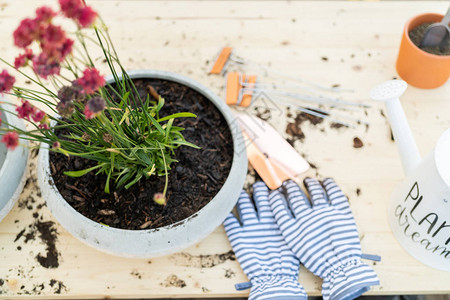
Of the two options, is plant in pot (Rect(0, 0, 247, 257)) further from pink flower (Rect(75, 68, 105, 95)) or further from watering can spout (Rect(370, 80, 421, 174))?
watering can spout (Rect(370, 80, 421, 174))

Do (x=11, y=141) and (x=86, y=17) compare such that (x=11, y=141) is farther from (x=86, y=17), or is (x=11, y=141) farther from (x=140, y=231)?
(x=140, y=231)

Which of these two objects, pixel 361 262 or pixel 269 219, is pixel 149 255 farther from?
pixel 361 262

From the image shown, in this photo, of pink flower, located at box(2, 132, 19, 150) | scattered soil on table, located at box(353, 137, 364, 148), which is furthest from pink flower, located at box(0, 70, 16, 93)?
scattered soil on table, located at box(353, 137, 364, 148)

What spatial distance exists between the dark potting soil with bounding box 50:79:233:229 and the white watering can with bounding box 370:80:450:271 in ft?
1.01

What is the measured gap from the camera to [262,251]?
31.8 inches

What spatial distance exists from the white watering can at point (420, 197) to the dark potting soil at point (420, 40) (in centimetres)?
→ 23

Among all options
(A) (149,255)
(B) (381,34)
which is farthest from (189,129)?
(B) (381,34)

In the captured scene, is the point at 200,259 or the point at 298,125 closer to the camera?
the point at 200,259

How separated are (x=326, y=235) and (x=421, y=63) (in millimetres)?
437

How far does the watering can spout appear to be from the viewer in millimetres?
727

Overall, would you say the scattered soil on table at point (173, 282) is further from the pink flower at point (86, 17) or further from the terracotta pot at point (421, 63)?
the terracotta pot at point (421, 63)

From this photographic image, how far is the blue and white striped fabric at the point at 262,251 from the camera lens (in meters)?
0.76

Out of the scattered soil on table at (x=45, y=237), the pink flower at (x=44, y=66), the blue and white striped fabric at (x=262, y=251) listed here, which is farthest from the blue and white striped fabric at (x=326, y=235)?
the pink flower at (x=44, y=66)

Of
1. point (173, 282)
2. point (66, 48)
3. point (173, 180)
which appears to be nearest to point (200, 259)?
point (173, 282)
